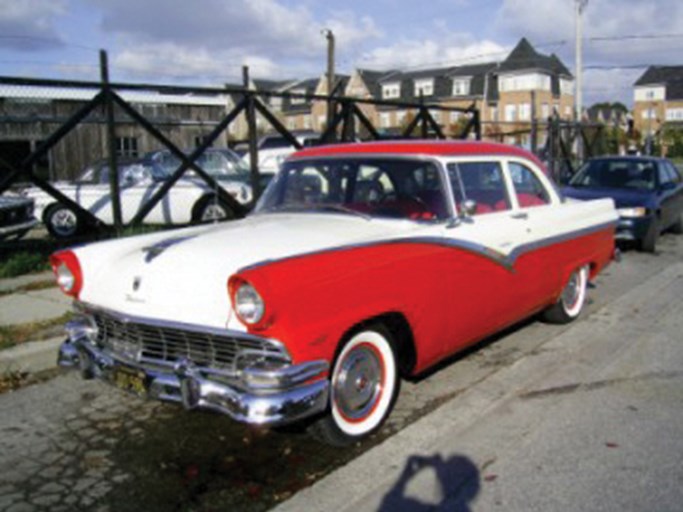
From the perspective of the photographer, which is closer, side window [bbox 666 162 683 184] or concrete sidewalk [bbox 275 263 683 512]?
concrete sidewalk [bbox 275 263 683 512]

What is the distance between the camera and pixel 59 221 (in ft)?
38.3

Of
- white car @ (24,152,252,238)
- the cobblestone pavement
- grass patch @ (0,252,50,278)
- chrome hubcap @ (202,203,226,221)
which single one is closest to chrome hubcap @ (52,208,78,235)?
white car @ (24,152,252,238)

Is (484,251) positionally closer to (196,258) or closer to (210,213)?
(196,258)

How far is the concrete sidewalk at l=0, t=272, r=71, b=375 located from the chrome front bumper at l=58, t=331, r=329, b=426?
2018mm

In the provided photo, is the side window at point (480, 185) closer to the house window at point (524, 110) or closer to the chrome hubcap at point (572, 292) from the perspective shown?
the chrome hubcap at point (572, 292)

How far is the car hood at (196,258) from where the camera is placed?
3426 mm

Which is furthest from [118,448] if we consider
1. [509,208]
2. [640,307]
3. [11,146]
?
[11,146]

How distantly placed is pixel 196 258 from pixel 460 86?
193 ft

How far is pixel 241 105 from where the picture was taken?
366 inches

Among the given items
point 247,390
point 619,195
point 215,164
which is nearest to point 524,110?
point 619,195

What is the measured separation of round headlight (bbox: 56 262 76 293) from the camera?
13.4 feet

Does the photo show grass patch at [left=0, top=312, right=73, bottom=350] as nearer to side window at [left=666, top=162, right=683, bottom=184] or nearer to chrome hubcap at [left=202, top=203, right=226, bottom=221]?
chrome hubcap at [left=202, top=203, right=226, bottom=221]

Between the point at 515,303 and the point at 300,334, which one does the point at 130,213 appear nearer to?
the point at 515,303

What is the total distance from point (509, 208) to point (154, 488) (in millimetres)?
3231
